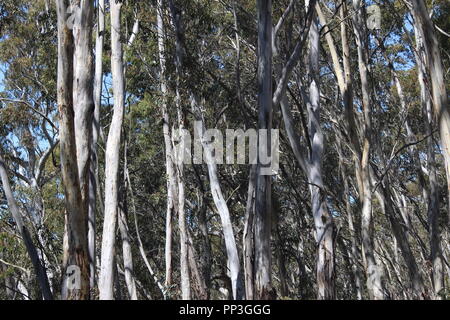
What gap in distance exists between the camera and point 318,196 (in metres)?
11.0

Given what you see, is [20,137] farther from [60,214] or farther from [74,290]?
[74,290]

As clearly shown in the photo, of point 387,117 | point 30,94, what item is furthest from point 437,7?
point 30,94

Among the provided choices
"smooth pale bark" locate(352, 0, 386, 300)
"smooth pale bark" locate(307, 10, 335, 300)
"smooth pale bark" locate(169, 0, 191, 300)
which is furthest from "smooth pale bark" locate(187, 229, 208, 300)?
"smooth pale bark" locate(307, 10, 335, 300)

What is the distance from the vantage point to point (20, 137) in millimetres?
20609

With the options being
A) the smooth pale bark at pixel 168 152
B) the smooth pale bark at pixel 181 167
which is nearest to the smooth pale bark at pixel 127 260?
the smooth pale bark at pixel 168 152

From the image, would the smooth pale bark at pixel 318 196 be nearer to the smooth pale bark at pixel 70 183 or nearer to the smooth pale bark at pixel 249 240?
the smooth pale bark at pixel 249 240

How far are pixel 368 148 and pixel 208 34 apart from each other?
615cm

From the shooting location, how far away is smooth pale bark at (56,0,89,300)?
739 cm

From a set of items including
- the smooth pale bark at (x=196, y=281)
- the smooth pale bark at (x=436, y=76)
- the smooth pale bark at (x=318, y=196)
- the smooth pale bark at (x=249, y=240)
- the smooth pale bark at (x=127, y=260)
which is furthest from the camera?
the smooth pale bark at (x=127, y=260)

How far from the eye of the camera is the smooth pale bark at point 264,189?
867cm

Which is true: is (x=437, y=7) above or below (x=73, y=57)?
above

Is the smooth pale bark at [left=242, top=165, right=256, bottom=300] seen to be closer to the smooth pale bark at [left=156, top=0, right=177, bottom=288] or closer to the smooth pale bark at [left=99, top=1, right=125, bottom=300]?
the smooth pale bark at [left=99, top=1, right=125, bottom=300]

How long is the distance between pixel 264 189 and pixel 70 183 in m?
2.46

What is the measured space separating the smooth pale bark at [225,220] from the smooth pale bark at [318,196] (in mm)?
1846
